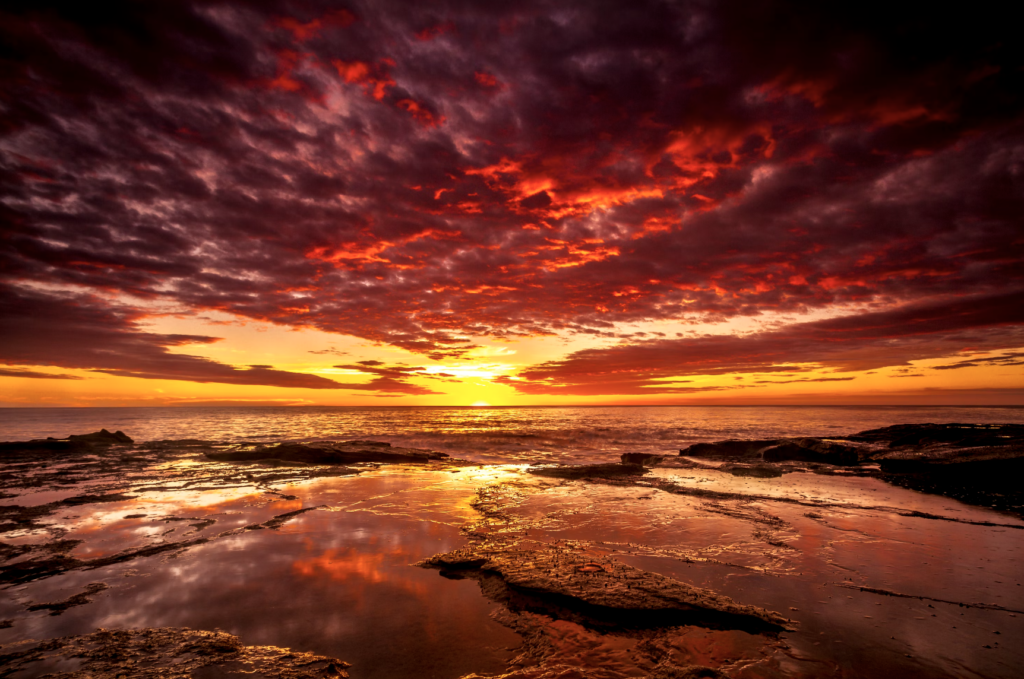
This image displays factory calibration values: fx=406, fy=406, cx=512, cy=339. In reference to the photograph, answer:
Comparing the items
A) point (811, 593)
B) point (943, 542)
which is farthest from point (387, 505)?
point (943, 542)

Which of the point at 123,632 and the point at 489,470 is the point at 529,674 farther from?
the point at 489,470

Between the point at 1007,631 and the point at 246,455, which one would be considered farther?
the point at 246,455

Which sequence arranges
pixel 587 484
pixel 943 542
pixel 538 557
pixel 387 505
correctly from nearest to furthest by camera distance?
1. pixel 538 557
2. pixel 943 542
3. pixel 387 505
4. pixel 587 484

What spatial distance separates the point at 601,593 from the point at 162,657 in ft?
18.1

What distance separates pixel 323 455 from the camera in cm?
2245

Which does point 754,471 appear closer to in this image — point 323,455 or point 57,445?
point 323,455

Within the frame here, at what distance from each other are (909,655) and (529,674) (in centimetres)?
441

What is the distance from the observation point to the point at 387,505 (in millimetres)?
12109

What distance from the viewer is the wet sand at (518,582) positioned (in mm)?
4672

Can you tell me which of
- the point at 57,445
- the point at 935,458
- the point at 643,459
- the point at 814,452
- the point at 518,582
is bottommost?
the point at 643,459

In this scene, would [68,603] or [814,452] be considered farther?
[814,452]

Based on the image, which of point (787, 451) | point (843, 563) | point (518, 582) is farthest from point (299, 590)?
point (787, 451)

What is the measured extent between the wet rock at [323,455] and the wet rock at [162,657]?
57.8ft

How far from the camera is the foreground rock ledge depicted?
215 inches
